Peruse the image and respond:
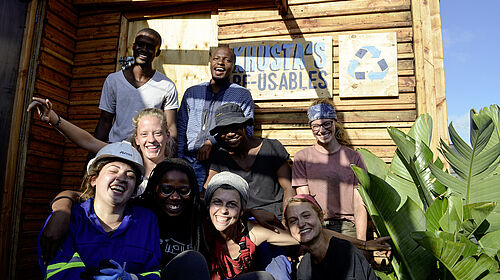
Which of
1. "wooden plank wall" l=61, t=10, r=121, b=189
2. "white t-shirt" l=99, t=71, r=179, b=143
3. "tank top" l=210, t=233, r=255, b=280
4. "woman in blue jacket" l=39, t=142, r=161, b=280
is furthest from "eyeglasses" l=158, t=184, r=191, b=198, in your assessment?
"wooden plank wall" l=61, t=10, r=121, b=189

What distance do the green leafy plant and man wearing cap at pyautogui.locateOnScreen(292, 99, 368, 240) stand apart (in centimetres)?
66

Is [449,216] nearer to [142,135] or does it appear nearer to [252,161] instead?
[252,161]

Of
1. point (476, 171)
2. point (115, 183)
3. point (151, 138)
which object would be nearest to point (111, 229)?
point (115, 183)

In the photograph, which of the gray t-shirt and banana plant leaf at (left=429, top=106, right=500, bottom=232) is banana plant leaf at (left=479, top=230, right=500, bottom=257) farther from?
the gray t-shirt

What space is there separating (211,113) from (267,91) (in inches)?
41.2

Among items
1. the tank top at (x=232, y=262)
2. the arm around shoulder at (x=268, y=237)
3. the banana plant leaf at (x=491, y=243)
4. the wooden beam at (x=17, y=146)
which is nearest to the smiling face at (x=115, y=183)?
the tank top at (x=232, y=262)

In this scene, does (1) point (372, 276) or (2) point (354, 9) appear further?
(2) point (354, 9)

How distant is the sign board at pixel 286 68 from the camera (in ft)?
14.5

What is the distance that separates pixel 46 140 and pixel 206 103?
247 cm

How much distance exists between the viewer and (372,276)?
2203 mm

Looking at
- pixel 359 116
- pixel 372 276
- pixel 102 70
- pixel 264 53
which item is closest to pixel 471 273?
pixel 372 276

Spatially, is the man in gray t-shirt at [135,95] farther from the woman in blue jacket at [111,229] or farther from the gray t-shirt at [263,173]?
the woman in blue jacket at [111,229]

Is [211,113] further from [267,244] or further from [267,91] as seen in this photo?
[267,244]

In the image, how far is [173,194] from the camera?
226 centimetres
